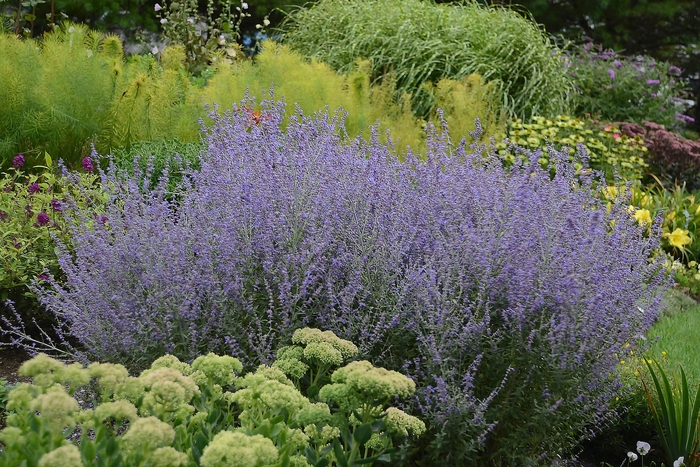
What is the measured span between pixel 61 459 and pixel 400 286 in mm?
1434

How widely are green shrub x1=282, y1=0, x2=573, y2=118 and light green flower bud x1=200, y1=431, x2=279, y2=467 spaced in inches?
257

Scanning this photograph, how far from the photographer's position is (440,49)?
27.5 feet

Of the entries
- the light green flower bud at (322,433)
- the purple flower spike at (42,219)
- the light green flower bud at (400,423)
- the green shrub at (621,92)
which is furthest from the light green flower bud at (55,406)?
the green shrub at (621,92)

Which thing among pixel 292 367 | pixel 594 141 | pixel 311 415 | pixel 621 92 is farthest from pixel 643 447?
pixel 621 92

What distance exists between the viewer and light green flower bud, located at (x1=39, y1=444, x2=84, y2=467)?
1.29 meters

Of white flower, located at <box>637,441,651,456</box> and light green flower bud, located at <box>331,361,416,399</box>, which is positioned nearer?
light green flower bud, located at <box>331,361,416,399</box>

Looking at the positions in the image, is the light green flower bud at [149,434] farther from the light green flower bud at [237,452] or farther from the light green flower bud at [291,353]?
the light green flower bud at [291,353]

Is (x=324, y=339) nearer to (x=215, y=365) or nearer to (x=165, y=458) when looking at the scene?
(x=215, y=365)

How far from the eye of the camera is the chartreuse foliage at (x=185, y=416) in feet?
4.63

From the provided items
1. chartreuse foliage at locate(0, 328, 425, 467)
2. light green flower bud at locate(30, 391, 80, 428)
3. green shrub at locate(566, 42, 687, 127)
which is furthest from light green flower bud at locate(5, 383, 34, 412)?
green shrub at locate(566, 42, 687, 127)

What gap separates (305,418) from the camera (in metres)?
1.79

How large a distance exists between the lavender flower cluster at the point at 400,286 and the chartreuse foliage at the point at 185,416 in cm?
46

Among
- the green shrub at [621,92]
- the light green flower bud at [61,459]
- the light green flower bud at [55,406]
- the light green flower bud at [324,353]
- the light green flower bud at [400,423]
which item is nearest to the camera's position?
the light green flower bud at [61,459]

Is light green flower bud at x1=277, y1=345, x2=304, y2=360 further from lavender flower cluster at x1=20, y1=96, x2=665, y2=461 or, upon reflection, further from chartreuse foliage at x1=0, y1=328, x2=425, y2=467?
lavender flower cluster at x1=20, y1=96, x2=665, y2=461
